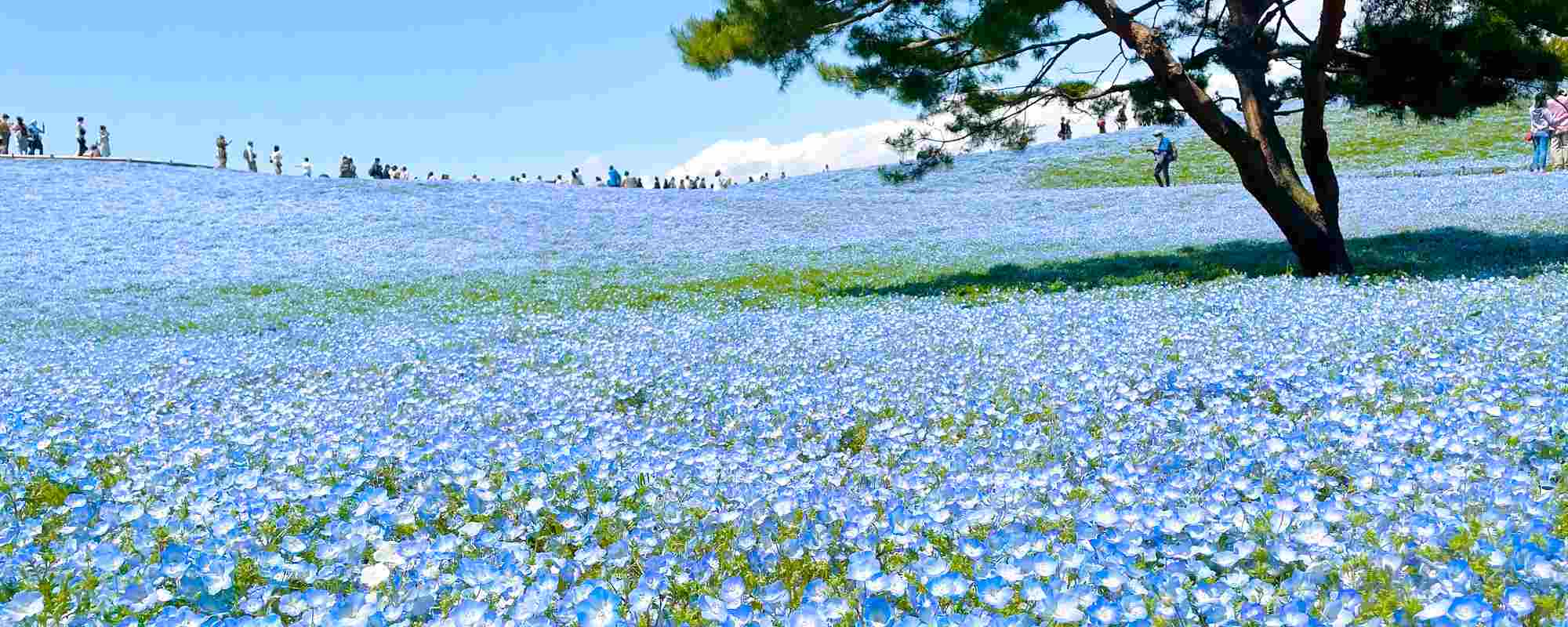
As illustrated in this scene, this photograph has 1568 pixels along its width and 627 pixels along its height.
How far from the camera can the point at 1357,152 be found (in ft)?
131

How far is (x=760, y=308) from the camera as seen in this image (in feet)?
38.6

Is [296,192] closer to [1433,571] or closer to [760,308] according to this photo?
[760,308]

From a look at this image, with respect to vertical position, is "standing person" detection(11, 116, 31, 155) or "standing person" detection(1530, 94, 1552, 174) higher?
"standing person" detection(11, 116, 31, 155)

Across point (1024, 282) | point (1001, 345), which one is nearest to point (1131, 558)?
point (1001, 345)

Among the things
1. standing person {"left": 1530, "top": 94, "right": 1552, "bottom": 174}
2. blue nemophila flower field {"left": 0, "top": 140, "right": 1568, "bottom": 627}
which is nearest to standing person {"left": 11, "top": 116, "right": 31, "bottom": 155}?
blue nemophila flower field {"left": 0, "top": 140, "right": 1568, "bottom": 627}

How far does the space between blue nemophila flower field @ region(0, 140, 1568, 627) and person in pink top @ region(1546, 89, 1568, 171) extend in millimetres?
18871

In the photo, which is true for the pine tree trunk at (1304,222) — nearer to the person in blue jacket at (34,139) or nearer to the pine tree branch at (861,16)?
the pine tree branch at (861,16)

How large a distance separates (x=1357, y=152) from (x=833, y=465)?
141 feet

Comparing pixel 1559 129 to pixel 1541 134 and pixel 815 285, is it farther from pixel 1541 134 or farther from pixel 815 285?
pixel 815 285

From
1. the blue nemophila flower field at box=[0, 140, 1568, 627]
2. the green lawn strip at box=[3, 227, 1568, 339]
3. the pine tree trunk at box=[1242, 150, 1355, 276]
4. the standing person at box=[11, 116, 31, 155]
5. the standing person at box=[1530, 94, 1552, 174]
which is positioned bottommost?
the blue nemophila flower field at box=[0, 140, 1568, 627]

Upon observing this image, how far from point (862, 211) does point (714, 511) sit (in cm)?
2677

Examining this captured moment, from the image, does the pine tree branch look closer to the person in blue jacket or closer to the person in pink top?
the person in pink top

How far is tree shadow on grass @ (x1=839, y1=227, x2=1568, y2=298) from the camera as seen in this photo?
38.8 feet

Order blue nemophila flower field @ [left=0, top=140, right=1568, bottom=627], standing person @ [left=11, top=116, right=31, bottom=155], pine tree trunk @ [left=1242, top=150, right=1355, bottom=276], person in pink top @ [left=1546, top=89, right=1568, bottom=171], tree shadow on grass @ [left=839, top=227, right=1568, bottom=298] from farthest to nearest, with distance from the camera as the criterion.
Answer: standing person @ [left=11, top=116, right=31, bottom=155]
person in pink top @ [left=1546, top=89, right=1568, bottom=171]
tree shadow on grass @ [left=839, top=227, right=1568, bottom=298]
pine tree trunk @ [left=1242, top=150, right=1355, bottom=276]
blue nemophila flower field @ [left=0, top=140, right=1568, bottom=627]
